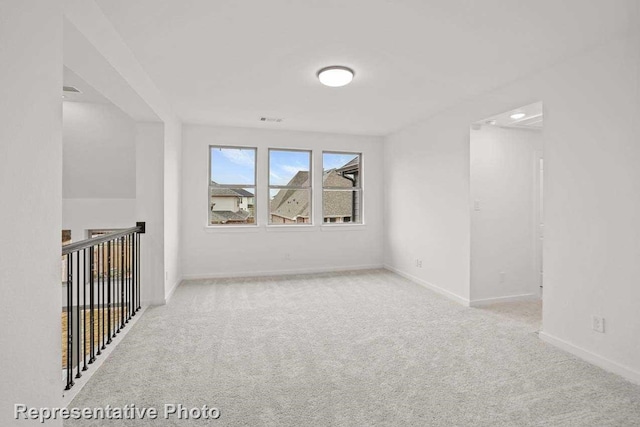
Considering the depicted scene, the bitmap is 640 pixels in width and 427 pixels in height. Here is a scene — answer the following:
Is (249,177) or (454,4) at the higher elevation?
(454,4)

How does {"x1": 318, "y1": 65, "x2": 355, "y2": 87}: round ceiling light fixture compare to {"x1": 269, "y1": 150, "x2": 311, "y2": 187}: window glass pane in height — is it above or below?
above

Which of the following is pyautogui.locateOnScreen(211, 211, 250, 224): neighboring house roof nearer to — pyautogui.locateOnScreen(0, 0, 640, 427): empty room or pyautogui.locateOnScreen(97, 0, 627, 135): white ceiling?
pyautogui.locateOnScreen(0, 0, 640, 427): empty room

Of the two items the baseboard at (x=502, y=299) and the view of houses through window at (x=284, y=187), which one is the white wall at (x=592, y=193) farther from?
the view of houses through window at (x=284, y=187)

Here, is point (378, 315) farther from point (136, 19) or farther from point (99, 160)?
point (99, 160)

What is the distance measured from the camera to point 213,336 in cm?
Answer: 303

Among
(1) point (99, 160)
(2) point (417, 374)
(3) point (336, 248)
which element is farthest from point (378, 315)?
(1) point (99, 160)

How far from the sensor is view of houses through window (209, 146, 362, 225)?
5543 millimetres

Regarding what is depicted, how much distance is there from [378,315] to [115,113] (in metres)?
4.18

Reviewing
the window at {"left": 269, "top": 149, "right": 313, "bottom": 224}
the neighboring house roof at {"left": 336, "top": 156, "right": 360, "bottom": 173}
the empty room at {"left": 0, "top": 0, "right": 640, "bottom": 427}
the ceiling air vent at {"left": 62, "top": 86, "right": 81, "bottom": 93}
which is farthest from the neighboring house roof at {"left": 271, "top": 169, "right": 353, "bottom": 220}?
the ceiling air vent at {"left": 62, "top": 86, "right": 81, "bottom": 93}

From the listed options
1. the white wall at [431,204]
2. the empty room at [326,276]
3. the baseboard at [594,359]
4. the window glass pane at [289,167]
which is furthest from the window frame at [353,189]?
the baseboard at [594,359]

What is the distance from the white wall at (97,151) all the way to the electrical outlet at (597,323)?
206 inches

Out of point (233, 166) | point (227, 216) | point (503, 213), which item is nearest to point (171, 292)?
point (227, 216)

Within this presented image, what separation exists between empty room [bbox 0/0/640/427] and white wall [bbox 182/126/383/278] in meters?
0.05

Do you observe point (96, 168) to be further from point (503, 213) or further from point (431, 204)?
point (503, 213)
